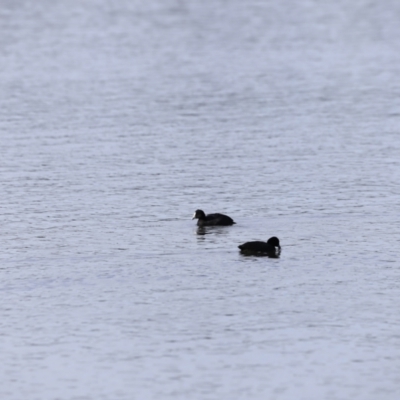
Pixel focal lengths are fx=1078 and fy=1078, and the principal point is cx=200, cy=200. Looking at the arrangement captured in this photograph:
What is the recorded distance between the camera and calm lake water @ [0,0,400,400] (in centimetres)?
2123

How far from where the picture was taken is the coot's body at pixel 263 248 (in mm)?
28359

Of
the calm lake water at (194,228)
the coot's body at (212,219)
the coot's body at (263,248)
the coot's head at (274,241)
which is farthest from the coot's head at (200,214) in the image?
the coot's head at (274,241)

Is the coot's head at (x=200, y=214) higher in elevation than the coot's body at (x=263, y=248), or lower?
higher

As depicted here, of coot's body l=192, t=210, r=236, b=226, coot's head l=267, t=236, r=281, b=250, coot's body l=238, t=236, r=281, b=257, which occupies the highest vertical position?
coot's body l=192, t=210, r=236, b=226

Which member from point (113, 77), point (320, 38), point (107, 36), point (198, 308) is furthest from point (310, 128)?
point (107, 36)

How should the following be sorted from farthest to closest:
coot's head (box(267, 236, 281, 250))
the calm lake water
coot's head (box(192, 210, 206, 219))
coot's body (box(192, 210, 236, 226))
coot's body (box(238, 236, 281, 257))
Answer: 1. coot's head (box(192, 210, 206, 219))
2. coot's body (box(192, 210, 236, 226))
3. coot's head (box(267, 236, 281, 250))
4. coot's body (box(238, 236, 281, 257))
5. the calm lake water

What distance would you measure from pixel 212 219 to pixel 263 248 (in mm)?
3813

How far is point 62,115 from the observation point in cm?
5331

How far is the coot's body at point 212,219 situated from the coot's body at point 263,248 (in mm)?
3016

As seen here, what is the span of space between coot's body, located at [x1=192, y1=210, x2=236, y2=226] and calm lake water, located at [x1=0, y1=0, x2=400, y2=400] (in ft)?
1.52

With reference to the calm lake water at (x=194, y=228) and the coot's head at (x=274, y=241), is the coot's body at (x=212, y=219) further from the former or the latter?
the coot's head at (x=274, y=241)

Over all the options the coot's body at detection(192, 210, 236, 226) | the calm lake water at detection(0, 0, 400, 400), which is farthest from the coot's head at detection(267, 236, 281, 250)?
the coot's body at detection(192, 210, 236, 226)

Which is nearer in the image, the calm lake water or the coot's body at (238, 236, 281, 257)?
the calm lake water

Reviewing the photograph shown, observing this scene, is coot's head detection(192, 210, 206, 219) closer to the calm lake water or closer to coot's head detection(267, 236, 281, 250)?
the calm lake water
